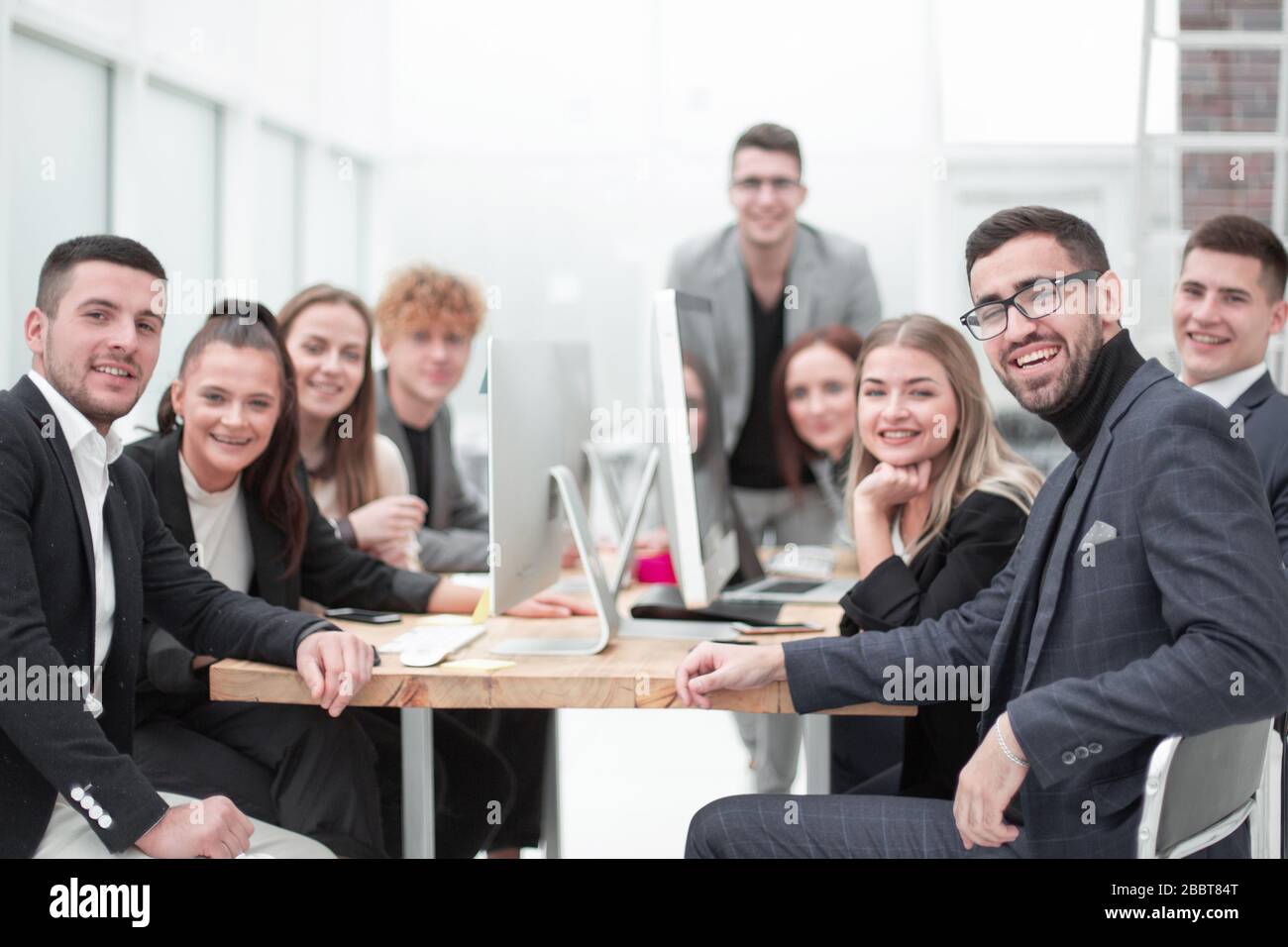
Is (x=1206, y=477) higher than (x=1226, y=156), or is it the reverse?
(x=1226, y=156)

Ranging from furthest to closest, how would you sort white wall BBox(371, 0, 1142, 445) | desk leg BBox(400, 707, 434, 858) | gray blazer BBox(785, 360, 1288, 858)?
white wall BBox(371, 0, 1142, 445)
desk leg BBox(400, 707, 434, 858)
gray blazer BBox(785, 360, 1288, 858)

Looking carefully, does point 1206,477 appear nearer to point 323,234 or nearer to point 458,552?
point 458,552

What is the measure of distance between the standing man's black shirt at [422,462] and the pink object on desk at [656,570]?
0.86 metres

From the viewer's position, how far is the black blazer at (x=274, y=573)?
6.77ft

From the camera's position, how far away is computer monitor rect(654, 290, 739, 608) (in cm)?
182

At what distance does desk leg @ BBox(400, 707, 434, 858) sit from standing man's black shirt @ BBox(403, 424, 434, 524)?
1.37 metres

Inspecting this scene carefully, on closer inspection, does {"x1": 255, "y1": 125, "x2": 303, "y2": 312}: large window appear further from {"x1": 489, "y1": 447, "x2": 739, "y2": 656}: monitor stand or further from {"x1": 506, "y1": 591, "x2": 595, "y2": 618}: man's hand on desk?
{"x1": 489, "y1": 447, "x2": 739, "y2": 656}: monitor stand

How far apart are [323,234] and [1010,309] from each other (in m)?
5.20

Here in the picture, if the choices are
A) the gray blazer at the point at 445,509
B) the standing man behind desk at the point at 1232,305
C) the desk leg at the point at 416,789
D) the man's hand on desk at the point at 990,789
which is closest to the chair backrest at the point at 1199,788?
the man's hand on desk at the point at 990,789

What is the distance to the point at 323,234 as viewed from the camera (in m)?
6.21

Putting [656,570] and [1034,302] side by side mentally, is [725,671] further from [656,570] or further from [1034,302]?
[656,570]

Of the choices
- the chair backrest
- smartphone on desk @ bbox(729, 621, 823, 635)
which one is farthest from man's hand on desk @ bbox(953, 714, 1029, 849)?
smartphone on desk @ bbox(729, 621, 823, 635)

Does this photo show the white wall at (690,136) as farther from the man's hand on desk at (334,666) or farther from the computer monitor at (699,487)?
the man's hand on desk at (334,666)

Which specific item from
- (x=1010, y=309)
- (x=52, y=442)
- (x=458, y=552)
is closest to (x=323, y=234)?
(x=458, y=552)
